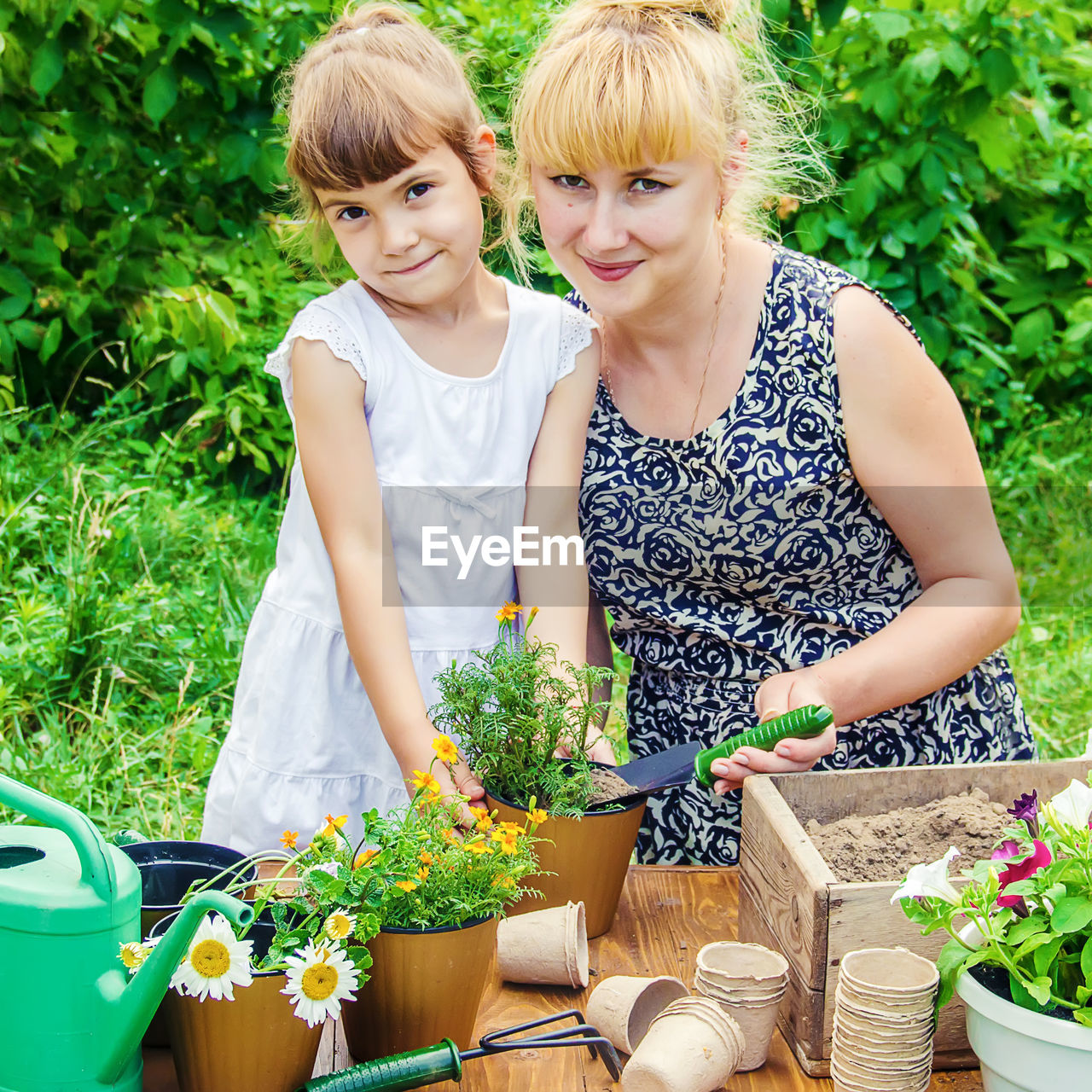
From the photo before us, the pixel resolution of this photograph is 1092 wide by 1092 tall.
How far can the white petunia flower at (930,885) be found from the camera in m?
0.87

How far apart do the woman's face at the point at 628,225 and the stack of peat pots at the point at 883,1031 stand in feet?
2.61

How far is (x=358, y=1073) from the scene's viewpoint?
88 centimetres

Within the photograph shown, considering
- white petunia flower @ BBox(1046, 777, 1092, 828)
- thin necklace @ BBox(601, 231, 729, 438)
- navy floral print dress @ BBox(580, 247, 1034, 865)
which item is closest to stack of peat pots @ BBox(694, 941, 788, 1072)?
white petunia flower @ BBox(1046, 777, 1092, 828)

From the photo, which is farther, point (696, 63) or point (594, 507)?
point (594, 507)

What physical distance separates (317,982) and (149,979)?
11cm

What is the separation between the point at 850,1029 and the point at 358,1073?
362 millimetres

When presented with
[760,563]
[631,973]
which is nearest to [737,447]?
[760,563]

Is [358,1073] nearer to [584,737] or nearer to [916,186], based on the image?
[584,737]

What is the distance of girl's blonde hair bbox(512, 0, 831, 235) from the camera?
1.31 m

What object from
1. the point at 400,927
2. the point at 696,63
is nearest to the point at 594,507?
the point at 696,63

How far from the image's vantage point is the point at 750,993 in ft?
3.18

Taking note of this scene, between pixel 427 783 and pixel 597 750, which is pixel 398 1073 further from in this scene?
pixel 597 750

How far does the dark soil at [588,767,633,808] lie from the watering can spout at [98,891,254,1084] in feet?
1.39

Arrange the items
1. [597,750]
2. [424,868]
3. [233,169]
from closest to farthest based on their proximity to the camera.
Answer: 1. [424,868]
2. [597,750]
3. [233,169]
